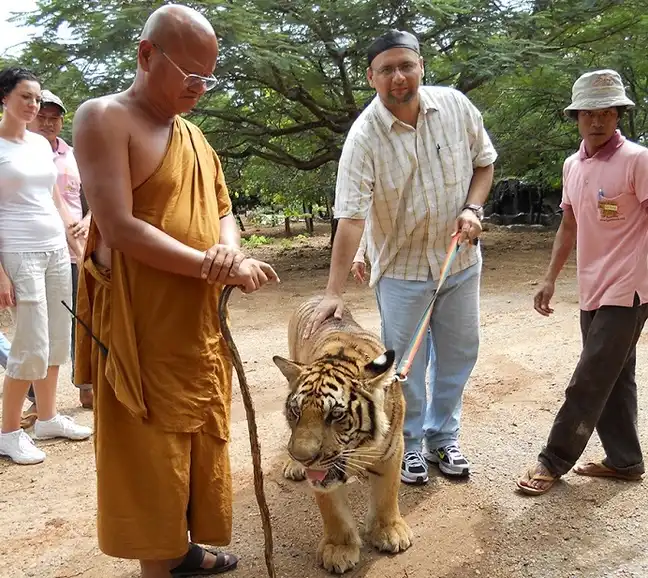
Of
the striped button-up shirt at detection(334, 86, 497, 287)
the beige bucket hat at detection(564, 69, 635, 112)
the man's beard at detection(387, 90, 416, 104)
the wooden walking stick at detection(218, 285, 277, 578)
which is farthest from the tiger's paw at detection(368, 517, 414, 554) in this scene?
the beige bucket hat at detection(564, 69, 635, 112)

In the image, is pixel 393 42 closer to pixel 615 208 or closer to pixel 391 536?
pixel 615 208

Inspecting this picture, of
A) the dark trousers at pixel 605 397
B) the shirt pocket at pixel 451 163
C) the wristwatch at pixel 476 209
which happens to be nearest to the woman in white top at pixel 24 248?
the shirt pocket at pixel 451 163

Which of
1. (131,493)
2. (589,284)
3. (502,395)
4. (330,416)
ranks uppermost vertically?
(589,284)

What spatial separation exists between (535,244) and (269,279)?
14.0 m

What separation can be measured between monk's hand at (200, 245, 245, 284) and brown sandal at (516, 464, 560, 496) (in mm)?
2430

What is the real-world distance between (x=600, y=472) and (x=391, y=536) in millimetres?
1508

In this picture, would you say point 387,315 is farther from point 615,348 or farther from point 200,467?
point 200,467

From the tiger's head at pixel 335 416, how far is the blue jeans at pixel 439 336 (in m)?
0.94

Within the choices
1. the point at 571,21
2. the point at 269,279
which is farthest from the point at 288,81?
the point at 269,279

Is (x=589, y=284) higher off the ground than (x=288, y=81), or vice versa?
(x=288, y=81)

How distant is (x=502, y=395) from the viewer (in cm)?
533

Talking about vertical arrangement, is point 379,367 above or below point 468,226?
Result: below

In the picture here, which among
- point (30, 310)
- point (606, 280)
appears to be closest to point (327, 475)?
point (606, 280)

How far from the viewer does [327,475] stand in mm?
2744
